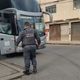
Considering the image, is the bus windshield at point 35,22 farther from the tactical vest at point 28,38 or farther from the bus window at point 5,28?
the tactical vest at point 28,38

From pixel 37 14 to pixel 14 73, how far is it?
814 cm

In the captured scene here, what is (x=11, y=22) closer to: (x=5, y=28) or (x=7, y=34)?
(x=5, y=28)

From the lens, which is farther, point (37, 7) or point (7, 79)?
point (37, 7)

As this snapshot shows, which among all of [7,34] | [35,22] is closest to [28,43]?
[7,34]

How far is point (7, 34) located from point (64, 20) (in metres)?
26.8

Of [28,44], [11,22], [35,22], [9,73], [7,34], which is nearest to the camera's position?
[9,73]

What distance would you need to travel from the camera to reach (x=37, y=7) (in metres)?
19.4

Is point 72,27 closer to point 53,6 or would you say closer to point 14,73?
point 53,6

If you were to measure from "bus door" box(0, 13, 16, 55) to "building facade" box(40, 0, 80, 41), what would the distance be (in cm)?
2502

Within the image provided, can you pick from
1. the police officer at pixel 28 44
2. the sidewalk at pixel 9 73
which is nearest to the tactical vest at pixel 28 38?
the police officer at pixel 28 44

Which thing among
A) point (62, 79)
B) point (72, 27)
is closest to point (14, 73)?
point (62, 79)

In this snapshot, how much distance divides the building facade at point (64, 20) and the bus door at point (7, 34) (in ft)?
82.1

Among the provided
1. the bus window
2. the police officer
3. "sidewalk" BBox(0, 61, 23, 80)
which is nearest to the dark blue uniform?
the police officer

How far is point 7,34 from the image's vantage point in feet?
57.5
